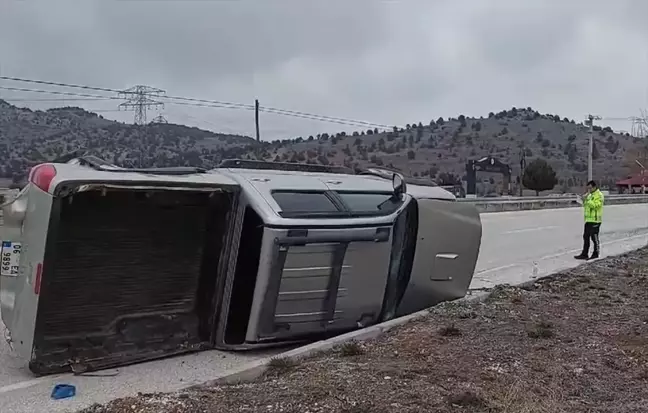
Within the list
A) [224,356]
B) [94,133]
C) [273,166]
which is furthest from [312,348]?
[94,133]

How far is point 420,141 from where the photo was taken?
278ft

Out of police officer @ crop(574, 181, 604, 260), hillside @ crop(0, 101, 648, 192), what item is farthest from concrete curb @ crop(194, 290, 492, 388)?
hillside @ crop(0, 101, 648, 192)

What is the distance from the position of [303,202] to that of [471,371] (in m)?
1.99

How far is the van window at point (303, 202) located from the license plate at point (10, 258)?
6.77 feet

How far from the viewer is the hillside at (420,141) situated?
1471 inches

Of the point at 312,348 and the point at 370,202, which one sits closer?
the point at 312,348

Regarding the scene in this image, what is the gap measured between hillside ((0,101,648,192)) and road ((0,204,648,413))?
16.3m

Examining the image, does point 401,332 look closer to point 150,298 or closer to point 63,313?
point 150,298

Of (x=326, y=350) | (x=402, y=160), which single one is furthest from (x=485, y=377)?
(x=402, y=160)

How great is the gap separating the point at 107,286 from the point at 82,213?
2.09 ft

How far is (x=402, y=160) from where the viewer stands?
68562 mm

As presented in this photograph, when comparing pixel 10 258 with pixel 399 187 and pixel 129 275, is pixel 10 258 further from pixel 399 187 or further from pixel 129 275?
pixel 399 187

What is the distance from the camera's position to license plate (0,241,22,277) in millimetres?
5496

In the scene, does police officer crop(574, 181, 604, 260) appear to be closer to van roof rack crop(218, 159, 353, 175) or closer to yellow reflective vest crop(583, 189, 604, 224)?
yellow reflective vest crop(583, 189, 604, 224)
